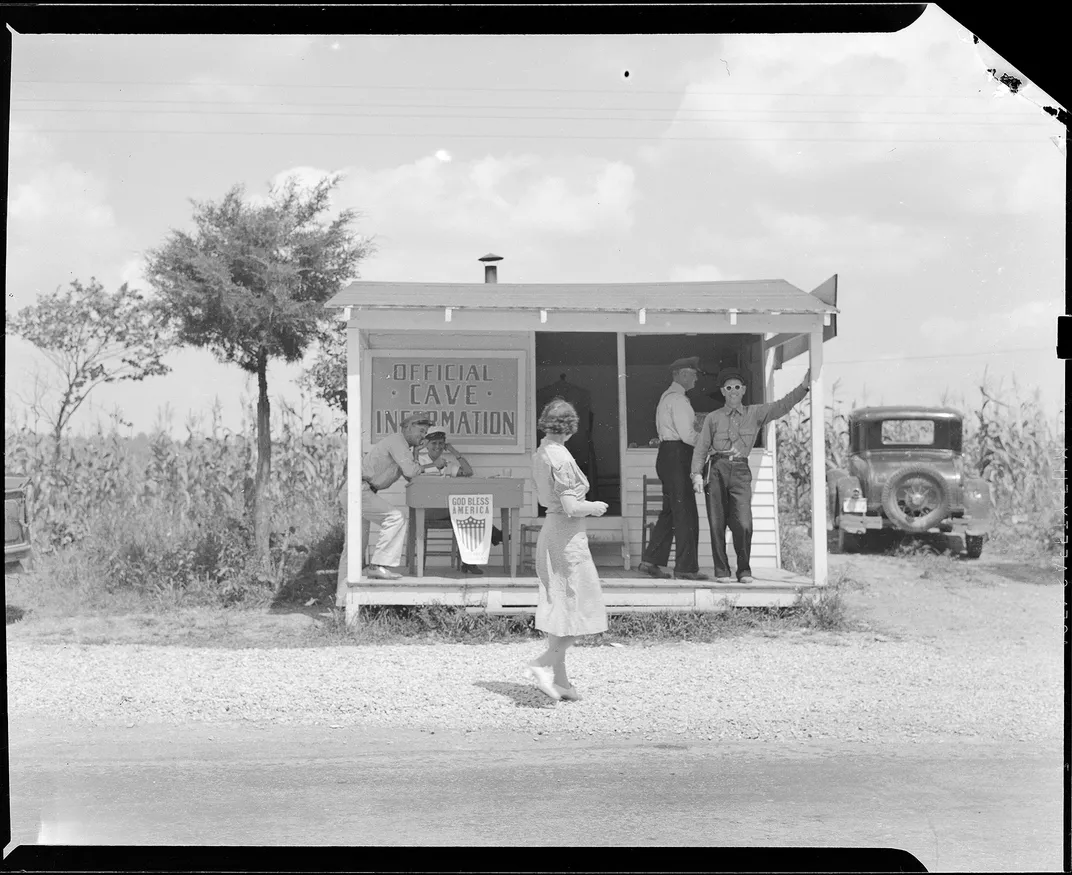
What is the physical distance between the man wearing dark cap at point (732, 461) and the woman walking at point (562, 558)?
3.20 metres

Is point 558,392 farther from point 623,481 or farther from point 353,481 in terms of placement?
point 353,481

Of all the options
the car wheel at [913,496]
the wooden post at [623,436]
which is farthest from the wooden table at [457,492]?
the car wheel at [913,496]

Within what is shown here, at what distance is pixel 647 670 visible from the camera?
8102 millimetres

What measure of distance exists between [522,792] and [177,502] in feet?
34.7

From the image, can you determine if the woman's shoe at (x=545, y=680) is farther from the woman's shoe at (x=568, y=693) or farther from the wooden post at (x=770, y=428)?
the wooden post at (x=770, y=428)

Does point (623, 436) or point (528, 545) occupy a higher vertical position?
point (623, 436)

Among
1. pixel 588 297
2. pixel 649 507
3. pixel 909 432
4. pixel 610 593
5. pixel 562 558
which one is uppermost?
pixel 588 297

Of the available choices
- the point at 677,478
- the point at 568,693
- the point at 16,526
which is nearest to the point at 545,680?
the point at 568,693

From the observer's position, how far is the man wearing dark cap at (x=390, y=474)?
32.6ft

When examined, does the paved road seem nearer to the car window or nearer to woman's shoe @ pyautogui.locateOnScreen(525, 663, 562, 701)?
woman's shoe @ pyautogui.locateOnScreen(525, 663, 562, 701)

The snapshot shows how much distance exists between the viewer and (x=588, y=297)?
10.2m

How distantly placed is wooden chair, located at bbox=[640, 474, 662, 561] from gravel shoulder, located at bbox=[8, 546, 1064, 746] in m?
2.26
